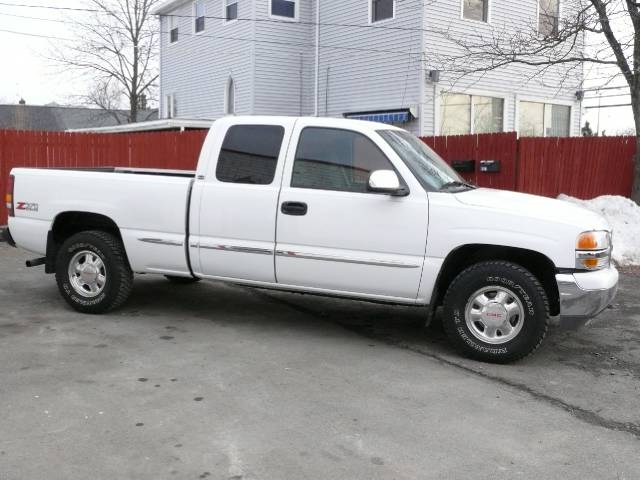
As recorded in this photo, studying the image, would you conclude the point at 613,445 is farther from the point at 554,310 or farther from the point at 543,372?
the point at 554,310

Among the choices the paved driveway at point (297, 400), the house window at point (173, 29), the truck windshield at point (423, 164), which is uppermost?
the house window at point (173, 29)

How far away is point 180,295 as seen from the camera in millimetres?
7676

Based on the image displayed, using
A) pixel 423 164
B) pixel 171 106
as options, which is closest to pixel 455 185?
pixel 423 164

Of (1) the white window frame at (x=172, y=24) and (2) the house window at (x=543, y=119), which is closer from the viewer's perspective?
(2) the house window at (x=543, y=119)

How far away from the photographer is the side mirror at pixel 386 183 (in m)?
5.23

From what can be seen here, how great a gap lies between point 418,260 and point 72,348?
9.49 ft

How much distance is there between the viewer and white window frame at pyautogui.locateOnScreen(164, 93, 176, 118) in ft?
80.4

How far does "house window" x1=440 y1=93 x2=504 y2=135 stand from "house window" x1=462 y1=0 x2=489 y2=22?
203 centimetres

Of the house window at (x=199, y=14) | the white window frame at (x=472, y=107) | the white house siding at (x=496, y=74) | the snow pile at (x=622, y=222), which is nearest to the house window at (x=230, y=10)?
the house window at (x=199, y=14)

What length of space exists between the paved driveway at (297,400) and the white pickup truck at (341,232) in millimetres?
480

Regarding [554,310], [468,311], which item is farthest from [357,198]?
[554,310]

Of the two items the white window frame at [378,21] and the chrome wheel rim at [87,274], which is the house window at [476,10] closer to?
the white window frame at [378,21]

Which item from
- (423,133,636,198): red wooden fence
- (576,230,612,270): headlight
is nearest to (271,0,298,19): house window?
(423,133,636,198): red wooden fence

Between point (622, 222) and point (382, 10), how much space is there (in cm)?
925
